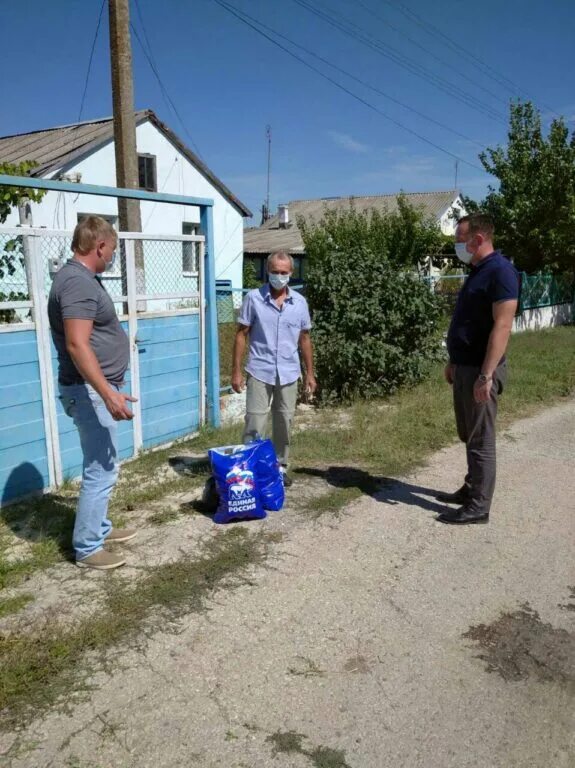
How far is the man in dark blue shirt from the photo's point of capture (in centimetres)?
377

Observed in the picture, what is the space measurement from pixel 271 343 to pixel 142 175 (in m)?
14.2

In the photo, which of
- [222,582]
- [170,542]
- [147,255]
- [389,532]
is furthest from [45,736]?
[147,255]

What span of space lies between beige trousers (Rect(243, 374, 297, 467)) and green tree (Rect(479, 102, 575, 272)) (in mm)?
13888

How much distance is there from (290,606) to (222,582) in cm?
43

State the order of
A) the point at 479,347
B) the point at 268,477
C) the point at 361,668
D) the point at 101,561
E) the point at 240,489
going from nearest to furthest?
the point at 361,668 < the point at 101,561 < the point at 479,347 < the point at 240,489 < the point at 268,477

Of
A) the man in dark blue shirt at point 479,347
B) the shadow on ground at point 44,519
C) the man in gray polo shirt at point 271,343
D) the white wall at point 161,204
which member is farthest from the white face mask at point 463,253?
the white wall at point 161,204

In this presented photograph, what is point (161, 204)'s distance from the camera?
17.3 m

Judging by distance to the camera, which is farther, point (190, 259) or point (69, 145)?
point (69, 145)

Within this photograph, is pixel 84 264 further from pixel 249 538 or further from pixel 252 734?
pixel 252 734

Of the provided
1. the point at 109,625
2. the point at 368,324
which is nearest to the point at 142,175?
the point at 368,324

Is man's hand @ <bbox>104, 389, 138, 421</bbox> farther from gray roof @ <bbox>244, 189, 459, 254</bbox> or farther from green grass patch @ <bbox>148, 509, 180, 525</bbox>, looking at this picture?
gray roof @ <bbox>244, 189, 459, 254</bbox>

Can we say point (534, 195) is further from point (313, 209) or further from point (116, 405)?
point (313, 209)

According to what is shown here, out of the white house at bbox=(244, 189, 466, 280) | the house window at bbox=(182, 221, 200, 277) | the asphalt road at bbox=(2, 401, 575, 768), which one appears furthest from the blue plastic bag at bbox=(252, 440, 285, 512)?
the white house at bbox=(244, 189, 466, 280)

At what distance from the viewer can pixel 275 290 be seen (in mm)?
4527
